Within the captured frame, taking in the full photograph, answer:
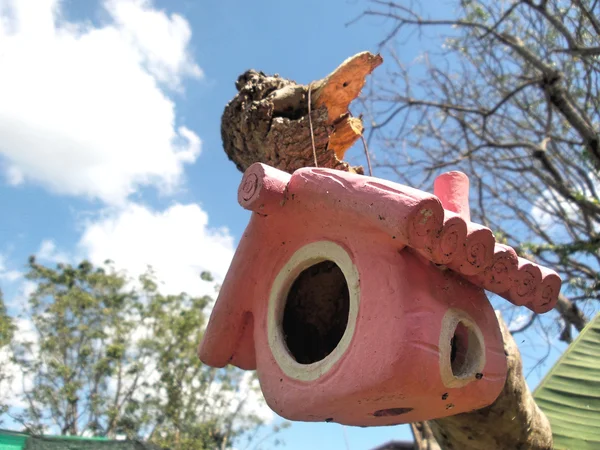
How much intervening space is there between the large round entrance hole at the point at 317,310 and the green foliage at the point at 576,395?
3.52ft

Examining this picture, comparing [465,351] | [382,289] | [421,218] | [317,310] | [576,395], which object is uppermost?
[317,310]

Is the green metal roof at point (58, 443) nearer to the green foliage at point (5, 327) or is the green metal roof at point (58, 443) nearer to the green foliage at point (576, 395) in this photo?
the green foliage at point (576, 395)

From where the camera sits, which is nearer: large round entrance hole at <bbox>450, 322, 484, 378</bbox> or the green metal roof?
large round entrance hole at <bbox>450, 322, 484, 378</bbox>

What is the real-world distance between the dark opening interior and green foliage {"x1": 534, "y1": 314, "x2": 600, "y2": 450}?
0.82 metres

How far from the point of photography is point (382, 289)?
184 centimetres

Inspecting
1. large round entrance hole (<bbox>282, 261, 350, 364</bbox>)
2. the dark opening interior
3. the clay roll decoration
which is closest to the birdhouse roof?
the clay roll decoration

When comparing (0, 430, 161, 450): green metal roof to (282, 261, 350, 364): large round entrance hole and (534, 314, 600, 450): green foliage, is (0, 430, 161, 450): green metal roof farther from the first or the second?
(534, 314, 600, 450): green foliage

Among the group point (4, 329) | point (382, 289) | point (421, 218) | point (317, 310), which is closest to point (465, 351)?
point (382, 289)

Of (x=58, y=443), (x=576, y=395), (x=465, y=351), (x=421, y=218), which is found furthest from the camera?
(x=58, y=443)

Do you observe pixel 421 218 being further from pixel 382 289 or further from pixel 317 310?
pixel 317 310

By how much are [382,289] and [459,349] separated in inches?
16.6

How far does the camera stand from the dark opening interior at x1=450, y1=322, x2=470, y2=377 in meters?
1.92

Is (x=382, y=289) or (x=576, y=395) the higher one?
(x=382, y=289)

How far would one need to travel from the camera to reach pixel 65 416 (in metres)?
11.9
